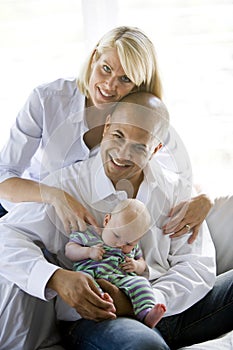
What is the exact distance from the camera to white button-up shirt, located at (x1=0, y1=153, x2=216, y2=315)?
1494 millimetres

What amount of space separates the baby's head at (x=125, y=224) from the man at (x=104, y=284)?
3cm

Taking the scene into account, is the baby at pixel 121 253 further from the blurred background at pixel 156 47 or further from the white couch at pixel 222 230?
the blurred background at pixel 156 47

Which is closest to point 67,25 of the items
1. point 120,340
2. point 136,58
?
point 136,58

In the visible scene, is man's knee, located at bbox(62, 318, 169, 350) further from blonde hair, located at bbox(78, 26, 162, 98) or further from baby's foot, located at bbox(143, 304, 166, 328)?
blonde hair, located at bbox(78, 26, 162, 98)

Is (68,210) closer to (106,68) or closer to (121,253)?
(121,253)

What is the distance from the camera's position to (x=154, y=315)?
56.9 inches

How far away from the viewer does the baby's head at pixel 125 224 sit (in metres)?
1.45

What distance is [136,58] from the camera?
1.54 metres

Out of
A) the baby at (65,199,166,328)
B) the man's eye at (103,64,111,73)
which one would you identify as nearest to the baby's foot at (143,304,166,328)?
the baby at (65,199,166,328)

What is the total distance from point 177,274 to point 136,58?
0.54m

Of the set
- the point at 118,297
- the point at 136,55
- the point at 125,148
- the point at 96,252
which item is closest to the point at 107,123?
the point at 125,148

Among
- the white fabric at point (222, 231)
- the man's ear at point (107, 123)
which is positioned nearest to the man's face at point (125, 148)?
the man's ear at point (107, 123)

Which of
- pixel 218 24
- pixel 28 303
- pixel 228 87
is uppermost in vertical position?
pixel 218 24

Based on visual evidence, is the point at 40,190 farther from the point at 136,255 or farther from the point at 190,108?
the point at 190,108
